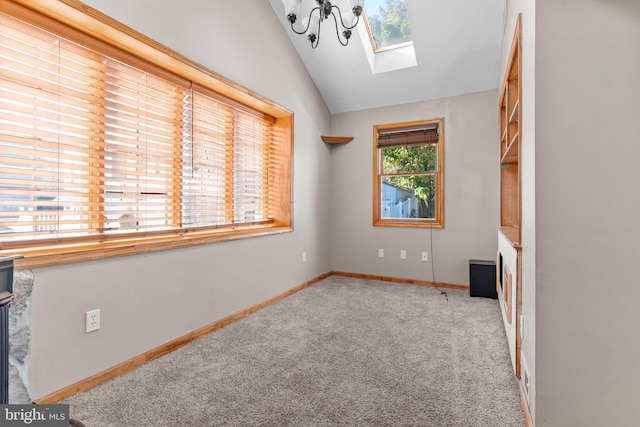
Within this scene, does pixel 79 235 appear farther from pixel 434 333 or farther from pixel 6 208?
pixel 434 333

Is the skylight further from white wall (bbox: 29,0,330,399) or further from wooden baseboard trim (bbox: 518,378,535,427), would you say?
wooden baseboard trim (bbox: 518,378,535,427)

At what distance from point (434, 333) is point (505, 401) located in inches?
37.3

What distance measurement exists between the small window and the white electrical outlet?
133 inches

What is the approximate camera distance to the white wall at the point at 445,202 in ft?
12.9

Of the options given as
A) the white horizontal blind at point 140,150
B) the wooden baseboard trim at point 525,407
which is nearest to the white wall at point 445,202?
the wooden baseboard trim at point 525,407

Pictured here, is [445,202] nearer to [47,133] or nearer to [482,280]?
[482,280]

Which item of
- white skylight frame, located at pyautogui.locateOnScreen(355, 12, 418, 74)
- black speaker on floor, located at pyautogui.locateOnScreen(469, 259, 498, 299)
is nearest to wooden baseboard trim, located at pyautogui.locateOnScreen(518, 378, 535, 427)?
black speaker on floor, located at pyautogui.locateOnScreen(469, 259, 498, 299)

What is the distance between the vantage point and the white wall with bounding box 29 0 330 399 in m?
1.76

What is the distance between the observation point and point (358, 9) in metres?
2.18

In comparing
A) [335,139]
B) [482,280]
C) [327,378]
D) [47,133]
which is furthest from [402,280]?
[47,133]

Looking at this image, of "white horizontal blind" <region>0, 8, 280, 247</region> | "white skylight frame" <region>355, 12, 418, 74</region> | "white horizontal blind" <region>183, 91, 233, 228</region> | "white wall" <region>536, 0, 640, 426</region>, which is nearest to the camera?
"white wall" <region>536, 0, 640, 426</region>

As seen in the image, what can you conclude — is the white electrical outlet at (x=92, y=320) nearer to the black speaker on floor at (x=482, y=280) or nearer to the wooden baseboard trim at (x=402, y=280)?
the wooden baseboard trim at (x=402, y=280)

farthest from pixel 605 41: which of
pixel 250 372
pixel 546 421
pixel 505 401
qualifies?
pixel 250 372

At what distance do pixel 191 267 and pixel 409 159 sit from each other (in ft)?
10.2
